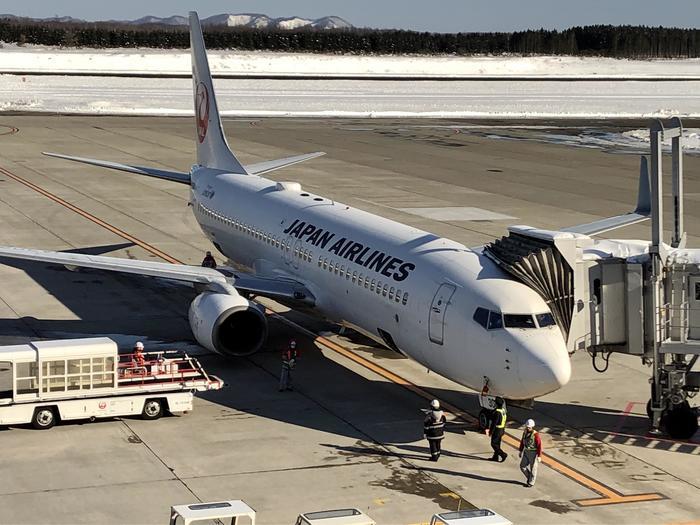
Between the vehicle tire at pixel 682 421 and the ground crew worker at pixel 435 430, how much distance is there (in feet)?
18.0

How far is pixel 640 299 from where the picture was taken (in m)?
27.0

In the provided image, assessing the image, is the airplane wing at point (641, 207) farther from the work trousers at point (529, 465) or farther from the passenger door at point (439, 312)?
the work trousers at point (529, 465)

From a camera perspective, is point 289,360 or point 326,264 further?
point 326,264

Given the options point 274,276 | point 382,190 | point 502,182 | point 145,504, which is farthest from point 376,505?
point 502,182

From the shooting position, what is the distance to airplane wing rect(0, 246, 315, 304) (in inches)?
1320

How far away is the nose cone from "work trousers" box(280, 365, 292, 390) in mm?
6825

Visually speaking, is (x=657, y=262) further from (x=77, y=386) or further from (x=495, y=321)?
(x=77, y=386)

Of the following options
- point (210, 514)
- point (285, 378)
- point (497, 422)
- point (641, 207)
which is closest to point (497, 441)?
point (497, 422)

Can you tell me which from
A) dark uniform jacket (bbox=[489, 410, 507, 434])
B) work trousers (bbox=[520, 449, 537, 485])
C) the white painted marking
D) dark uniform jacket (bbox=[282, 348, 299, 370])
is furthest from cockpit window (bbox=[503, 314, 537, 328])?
the white painted marking

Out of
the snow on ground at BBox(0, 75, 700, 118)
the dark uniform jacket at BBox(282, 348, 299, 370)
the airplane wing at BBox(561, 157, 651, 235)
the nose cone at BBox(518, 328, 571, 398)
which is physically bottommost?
the dark uniform jacket at BBox(282, 348, 299, 370)

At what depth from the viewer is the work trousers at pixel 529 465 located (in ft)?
77.7

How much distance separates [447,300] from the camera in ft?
89.0

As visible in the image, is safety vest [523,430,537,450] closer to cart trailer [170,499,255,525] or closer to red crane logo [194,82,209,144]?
cart trailer [170,499,255,525]

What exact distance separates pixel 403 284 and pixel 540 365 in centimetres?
494
